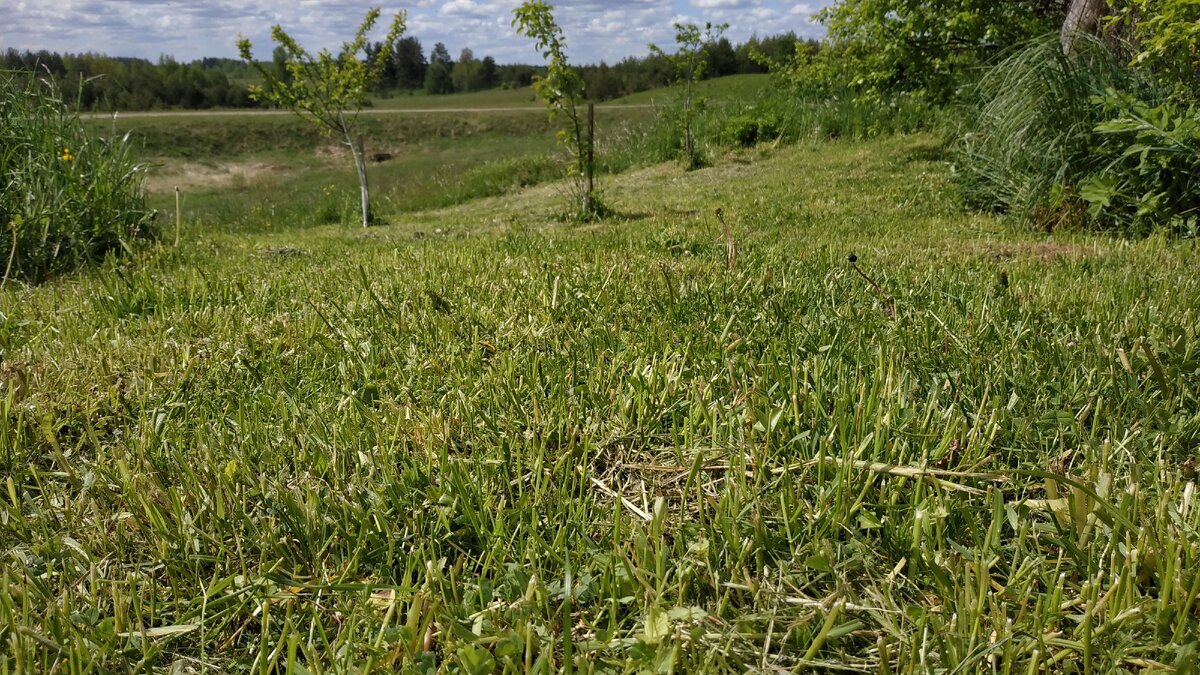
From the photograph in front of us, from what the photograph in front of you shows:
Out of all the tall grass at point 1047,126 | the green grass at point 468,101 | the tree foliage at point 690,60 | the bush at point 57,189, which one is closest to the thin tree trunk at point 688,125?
the tree foliage at point 690,60

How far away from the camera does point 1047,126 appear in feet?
18.9

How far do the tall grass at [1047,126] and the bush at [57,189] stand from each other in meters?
6.14

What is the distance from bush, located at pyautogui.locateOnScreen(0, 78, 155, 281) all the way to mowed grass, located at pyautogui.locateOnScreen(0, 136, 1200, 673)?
1.52m

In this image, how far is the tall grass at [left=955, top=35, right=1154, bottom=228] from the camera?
5.56 meters

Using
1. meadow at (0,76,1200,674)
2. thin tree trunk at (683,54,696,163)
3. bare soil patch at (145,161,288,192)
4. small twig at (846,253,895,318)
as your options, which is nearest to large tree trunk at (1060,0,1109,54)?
meadow at (0,76,1200,674)

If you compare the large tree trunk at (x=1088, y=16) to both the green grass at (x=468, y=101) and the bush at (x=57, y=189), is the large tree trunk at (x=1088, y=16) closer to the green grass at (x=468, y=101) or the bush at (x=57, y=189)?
the bush at (x=57, y=189)

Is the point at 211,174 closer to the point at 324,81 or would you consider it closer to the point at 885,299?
the point at 324,81

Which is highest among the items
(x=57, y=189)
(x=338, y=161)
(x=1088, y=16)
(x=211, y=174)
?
(x=1088, y=16)

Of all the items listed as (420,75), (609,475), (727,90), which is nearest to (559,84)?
(609,475)

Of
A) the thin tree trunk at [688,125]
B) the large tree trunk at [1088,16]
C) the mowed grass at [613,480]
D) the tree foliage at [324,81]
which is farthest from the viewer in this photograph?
the thin tree trunk at [688,125]

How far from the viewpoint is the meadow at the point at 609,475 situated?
1258 millimetres

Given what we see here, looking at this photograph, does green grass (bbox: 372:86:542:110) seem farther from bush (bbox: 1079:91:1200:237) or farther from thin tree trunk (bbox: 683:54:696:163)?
bush (bbox: 1079:91:1200:237)

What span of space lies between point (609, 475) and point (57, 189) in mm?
4470

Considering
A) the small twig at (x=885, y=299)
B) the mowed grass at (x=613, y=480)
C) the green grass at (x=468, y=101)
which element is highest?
the green grass at (x=468, y=101)
